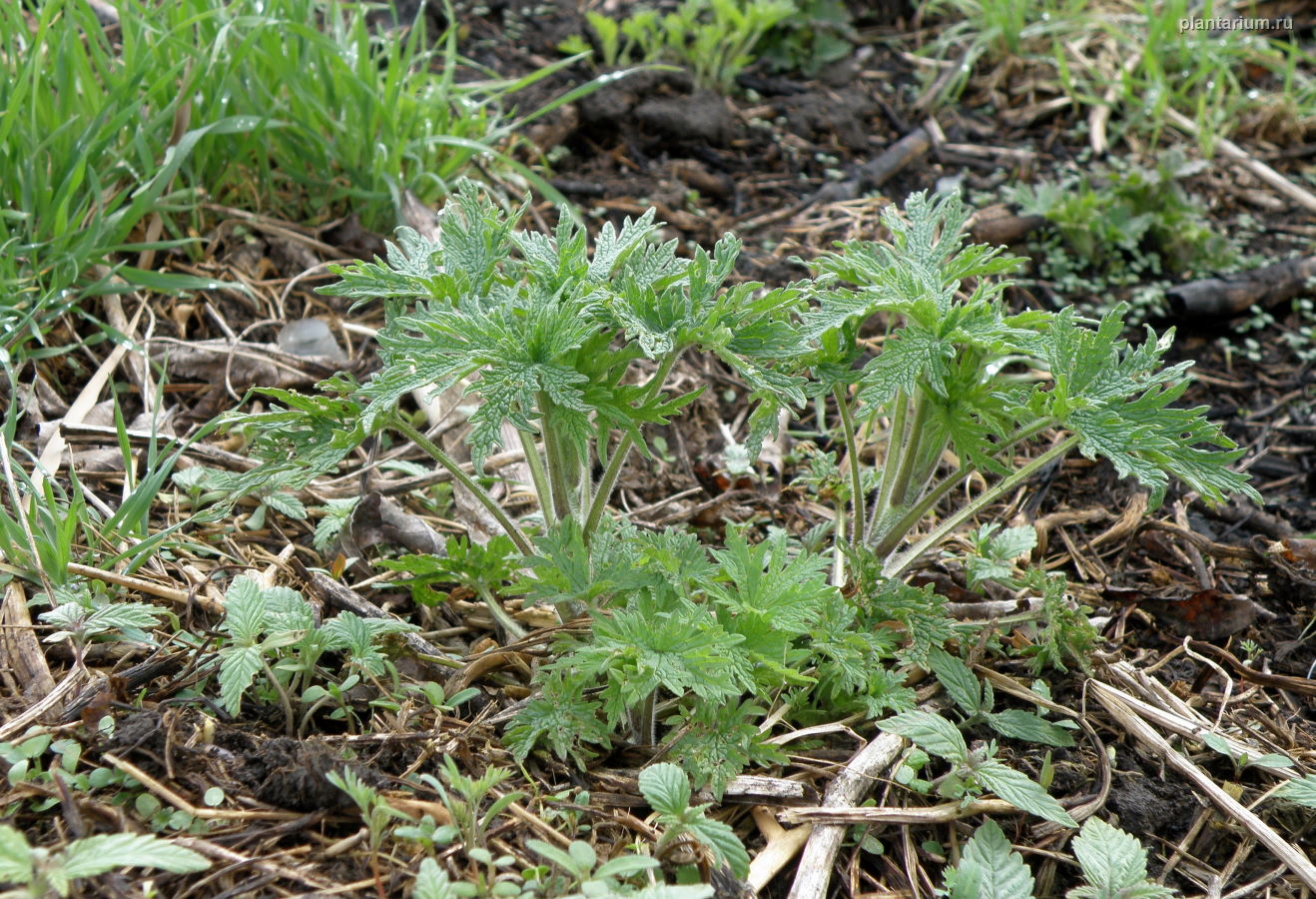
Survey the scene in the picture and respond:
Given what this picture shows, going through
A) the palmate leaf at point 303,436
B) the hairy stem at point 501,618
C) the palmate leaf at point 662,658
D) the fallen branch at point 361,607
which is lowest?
the fallen branch at point 361,607

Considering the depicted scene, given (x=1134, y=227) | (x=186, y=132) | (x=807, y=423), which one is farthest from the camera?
(x=1134, y=227)

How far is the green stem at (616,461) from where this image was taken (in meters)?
1.63

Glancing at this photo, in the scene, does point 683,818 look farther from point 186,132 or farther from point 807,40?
point 807,40

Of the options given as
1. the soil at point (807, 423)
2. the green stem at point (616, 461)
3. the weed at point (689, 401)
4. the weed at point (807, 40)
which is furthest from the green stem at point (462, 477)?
the weed at point (807, 40)

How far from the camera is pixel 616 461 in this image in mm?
1747

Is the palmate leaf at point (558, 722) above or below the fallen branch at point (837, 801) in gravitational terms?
above

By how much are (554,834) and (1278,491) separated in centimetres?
209

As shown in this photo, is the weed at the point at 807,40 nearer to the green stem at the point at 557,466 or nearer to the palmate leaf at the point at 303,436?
the green stem at the point at 557,466

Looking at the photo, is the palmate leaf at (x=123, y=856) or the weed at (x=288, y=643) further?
the weed at (x=288, y=643)

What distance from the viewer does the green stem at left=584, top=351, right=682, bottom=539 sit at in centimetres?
163

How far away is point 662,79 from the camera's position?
3902 millimetres

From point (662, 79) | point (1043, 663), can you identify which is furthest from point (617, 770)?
point (662, 79)

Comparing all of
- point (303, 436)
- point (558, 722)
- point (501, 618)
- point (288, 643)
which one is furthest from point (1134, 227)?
point (288, 643)

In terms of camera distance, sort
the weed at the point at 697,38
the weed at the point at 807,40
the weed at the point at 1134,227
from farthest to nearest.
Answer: the weed at the point at 807,40
the weed at the point at 697,38
the weed at the point at 1134,227
